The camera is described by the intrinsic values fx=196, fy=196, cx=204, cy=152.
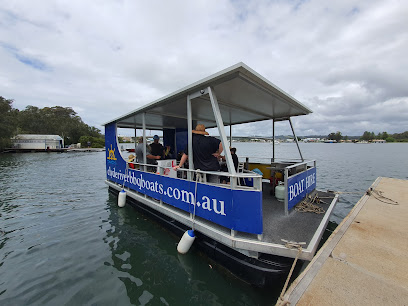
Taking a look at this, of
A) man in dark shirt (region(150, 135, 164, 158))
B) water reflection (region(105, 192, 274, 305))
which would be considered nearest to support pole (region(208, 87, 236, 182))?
water reflection (region(105, 192, 274, 305))

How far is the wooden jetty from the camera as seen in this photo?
2.13 m

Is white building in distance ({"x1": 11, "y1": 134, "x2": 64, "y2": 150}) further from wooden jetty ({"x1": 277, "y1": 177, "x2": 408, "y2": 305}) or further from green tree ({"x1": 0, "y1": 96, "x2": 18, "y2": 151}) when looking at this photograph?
wooden jetty ({"x1": 277, "y1": 177, "x2": 408, "y2": 305})

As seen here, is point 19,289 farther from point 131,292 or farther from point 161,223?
point 161,223

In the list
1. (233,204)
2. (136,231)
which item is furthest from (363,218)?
(136,231)

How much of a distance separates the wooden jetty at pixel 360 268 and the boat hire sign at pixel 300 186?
0.92m

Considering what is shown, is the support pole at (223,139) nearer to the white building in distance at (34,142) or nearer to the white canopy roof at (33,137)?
the white building in distance at (34,142)

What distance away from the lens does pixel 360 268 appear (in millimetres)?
2627

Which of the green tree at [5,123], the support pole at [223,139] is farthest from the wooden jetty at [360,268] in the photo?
the green tree at [5,123]

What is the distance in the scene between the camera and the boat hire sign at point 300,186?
3.97m

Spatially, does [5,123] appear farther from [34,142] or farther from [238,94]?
[238,94]

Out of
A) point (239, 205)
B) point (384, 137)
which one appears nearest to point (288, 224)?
point (239, 205)

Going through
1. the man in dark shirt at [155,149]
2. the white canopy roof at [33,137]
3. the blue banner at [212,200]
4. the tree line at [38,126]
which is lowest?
the blue banner at [212,200]

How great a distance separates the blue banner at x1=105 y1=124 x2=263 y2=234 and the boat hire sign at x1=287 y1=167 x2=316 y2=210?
1.35 m

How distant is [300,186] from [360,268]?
6.73 feet
